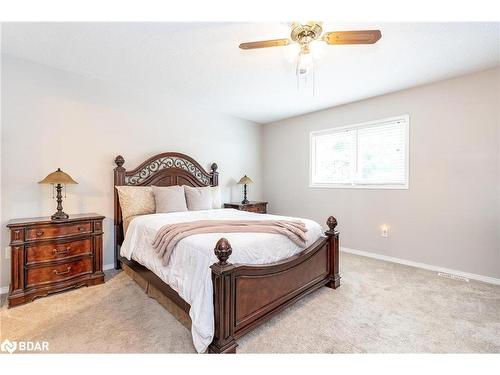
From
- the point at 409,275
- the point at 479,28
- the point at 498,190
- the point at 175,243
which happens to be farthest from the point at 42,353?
the point at 498,190

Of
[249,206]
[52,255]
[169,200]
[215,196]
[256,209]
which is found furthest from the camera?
[256,209]

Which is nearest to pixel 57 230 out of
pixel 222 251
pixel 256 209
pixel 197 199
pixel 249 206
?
pixel 197 199

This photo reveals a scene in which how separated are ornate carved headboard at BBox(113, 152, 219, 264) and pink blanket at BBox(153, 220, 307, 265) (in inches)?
56.1

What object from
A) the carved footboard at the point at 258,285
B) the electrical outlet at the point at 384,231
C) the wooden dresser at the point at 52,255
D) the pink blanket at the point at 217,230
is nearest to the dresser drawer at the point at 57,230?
the wooden dresser at the point at 52,255

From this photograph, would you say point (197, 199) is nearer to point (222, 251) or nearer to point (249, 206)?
point (249, 206)

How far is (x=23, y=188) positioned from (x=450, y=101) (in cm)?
508

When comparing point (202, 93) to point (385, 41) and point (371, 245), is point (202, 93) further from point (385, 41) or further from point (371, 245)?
point (371, 245)

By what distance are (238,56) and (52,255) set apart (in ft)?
9.13

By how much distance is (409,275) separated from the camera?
294 cm

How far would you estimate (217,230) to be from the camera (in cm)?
207

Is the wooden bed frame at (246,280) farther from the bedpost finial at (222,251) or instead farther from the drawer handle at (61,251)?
the drawer handle at (61,251)

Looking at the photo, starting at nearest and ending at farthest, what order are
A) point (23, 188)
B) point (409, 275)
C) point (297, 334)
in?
point (297, 334) → point (23, 188) → point (409, 275)

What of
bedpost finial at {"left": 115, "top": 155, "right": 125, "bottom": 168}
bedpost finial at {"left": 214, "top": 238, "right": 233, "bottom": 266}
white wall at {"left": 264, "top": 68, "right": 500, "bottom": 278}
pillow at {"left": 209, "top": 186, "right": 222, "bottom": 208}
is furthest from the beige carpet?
pillow at {"left": 209, "top": 186, "right": 222, "bottom": 208}

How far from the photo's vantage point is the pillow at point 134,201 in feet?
9.88
